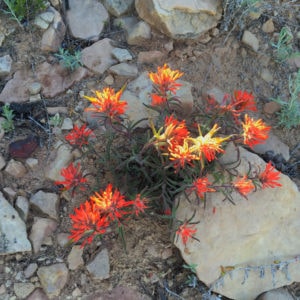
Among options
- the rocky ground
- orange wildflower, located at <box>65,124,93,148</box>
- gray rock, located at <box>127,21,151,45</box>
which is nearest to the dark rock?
the rocky ground

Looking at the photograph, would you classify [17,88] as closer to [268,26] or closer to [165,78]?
[165,78]

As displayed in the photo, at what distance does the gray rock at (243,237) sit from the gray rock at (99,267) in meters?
0.43

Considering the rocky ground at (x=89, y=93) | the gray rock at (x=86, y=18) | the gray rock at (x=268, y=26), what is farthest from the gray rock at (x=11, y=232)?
the gray rock at (x=268, y=26)

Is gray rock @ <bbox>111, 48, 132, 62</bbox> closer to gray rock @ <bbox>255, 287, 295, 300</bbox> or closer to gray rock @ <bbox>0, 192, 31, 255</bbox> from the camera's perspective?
gray rock @ <bbox>0, 192, 31, 255</bbox>

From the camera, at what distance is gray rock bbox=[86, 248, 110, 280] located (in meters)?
2.62

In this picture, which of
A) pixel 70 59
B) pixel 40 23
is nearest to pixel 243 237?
pixel 70 59

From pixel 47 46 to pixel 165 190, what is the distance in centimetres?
140

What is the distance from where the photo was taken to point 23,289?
255 centimetres

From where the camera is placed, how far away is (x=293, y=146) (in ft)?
10.9

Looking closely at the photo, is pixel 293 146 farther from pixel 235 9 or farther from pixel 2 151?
pixel 2 151

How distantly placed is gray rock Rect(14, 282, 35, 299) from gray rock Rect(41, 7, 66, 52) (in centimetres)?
159

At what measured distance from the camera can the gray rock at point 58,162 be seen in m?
2.84

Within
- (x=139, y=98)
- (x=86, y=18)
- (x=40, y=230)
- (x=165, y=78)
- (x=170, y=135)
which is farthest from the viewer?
(x=86, y=18)

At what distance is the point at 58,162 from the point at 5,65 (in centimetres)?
82
